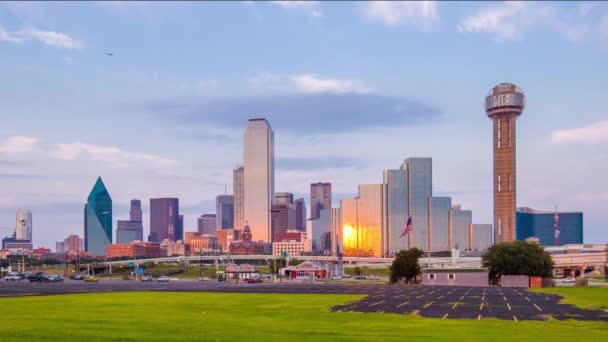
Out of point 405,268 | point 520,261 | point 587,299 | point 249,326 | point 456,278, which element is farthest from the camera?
point 405,268

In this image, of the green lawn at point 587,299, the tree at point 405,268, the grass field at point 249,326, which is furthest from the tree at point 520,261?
the grass field at point 249,326

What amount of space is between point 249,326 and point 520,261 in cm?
11180

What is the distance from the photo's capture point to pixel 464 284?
139 m

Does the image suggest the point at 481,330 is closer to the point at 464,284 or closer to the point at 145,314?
the point at 145,314

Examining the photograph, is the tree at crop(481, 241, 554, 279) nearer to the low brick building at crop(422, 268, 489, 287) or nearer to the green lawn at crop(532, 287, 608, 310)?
the low brick building at crop(422, 268, 489, 287)

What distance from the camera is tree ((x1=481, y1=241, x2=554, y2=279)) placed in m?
142

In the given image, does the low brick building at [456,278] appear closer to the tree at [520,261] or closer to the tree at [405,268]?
the tree at [405,268]

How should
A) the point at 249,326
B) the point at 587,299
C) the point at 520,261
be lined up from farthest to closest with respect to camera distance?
the point at 520,261 < the point at 587,299 < the point at 249,326

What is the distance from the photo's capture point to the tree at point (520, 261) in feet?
464

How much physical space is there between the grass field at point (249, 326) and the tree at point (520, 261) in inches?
3837

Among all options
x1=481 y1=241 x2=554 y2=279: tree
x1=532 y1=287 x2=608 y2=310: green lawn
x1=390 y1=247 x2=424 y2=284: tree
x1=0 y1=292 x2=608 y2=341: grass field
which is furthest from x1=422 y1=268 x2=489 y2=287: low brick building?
x1=0 y1=292 x2=608 y2=341: grass field

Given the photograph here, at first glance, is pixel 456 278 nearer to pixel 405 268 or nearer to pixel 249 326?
pixel 405 268

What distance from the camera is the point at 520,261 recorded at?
467 feet

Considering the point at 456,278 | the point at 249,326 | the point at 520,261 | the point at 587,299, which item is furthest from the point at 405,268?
the point at 249,326
